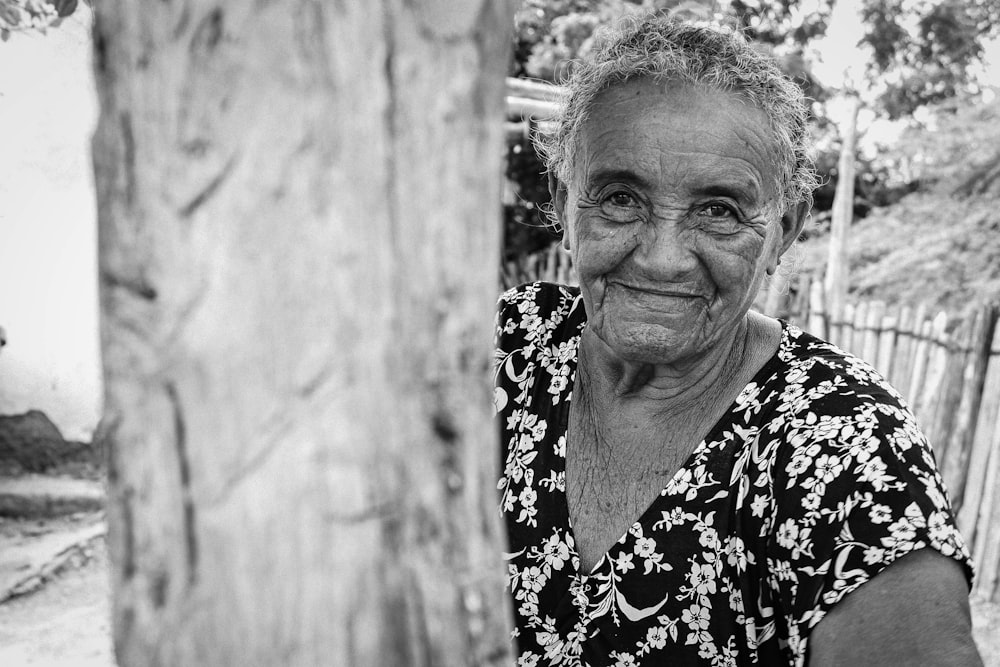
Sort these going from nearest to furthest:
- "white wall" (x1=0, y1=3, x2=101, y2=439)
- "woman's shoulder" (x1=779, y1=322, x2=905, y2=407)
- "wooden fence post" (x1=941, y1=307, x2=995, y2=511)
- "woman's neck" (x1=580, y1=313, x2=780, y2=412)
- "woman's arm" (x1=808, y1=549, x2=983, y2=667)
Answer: "woman's arm" (x1=808, y1=549, x2=983, y2=667) < "woman's shoulder" (x1=779, y1=322, x2=905, y2=407) < "woman's neck" (x1=580, y1=313, x2=780, y2=412) < "wooden fence post" (x1=941, y1=307, x2=995, y2=511) < "white wall" (x1=0, y1=3, x2=101, y2=439)

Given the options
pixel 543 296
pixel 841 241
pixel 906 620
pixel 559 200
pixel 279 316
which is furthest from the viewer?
pixel 841 241

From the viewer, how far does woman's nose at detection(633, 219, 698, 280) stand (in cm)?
194

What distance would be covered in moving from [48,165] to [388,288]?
5.91 metres

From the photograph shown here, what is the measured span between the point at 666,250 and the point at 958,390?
14.4ft

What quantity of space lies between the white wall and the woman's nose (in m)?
4.78

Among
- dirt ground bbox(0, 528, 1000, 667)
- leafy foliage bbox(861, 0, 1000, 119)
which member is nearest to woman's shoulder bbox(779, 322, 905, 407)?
dirt ground bbox(0, 528, 1000, 667)

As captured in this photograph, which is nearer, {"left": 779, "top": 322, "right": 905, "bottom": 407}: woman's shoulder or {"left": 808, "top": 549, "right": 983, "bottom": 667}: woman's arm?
{"left": 808, "top": 549, "right": 983, "bottom": 667}: woman's arm

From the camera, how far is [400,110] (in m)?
0.71

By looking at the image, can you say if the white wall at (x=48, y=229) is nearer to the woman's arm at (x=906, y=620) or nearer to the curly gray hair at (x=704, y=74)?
the curly gray hair at (x=704, y=74)

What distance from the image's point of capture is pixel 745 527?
5.99ft

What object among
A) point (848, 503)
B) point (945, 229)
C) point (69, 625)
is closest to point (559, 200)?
point (848, 503)

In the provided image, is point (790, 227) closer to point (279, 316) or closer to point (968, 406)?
point (279, 316)

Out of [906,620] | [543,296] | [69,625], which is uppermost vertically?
[543,296]

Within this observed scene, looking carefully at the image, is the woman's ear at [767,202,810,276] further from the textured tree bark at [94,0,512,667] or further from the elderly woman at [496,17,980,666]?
the textured tree bark at [94,0,512,667]
